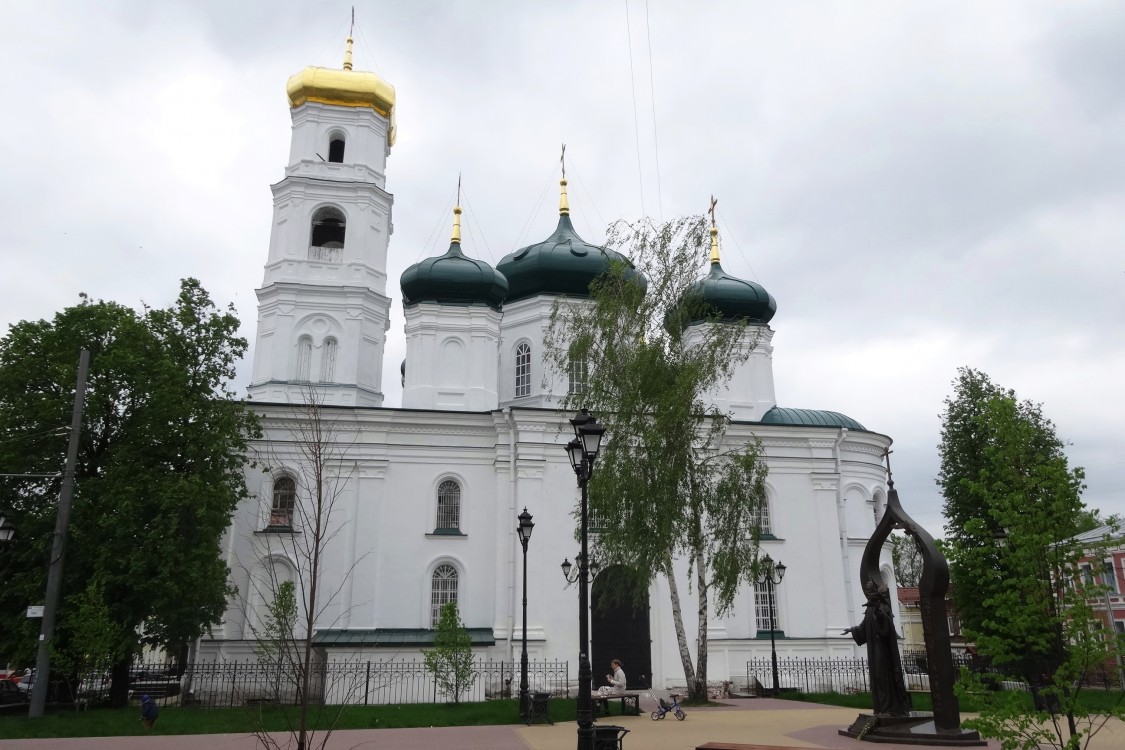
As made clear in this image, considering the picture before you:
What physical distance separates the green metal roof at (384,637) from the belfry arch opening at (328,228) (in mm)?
13231

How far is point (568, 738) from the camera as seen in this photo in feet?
43.4

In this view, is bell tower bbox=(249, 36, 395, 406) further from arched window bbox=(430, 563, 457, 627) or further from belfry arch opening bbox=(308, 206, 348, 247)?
arched window bbox=(430, 563, 457, 627)

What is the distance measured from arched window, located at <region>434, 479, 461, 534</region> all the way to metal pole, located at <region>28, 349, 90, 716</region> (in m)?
10.4

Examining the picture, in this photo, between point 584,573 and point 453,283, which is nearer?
point 584,573

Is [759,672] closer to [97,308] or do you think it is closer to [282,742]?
[282,742]

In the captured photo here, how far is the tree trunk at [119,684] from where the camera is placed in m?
18.7

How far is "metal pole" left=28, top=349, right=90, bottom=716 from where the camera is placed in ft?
52.5

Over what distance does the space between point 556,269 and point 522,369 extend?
12.1ft

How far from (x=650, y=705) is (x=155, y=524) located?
12212 millimetres

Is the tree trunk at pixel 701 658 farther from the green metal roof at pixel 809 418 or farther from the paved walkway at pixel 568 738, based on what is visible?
the green metal roof at pixel 809 418

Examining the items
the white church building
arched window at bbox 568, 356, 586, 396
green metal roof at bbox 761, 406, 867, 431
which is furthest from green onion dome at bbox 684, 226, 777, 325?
arched window at bbox 568, 356, 586, 396

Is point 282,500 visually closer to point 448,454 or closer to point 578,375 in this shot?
point 448,454

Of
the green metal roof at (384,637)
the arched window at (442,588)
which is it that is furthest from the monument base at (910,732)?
the arched window at (442,588)

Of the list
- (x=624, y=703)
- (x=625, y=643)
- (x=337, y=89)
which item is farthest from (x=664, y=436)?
(x=337, y=89)
